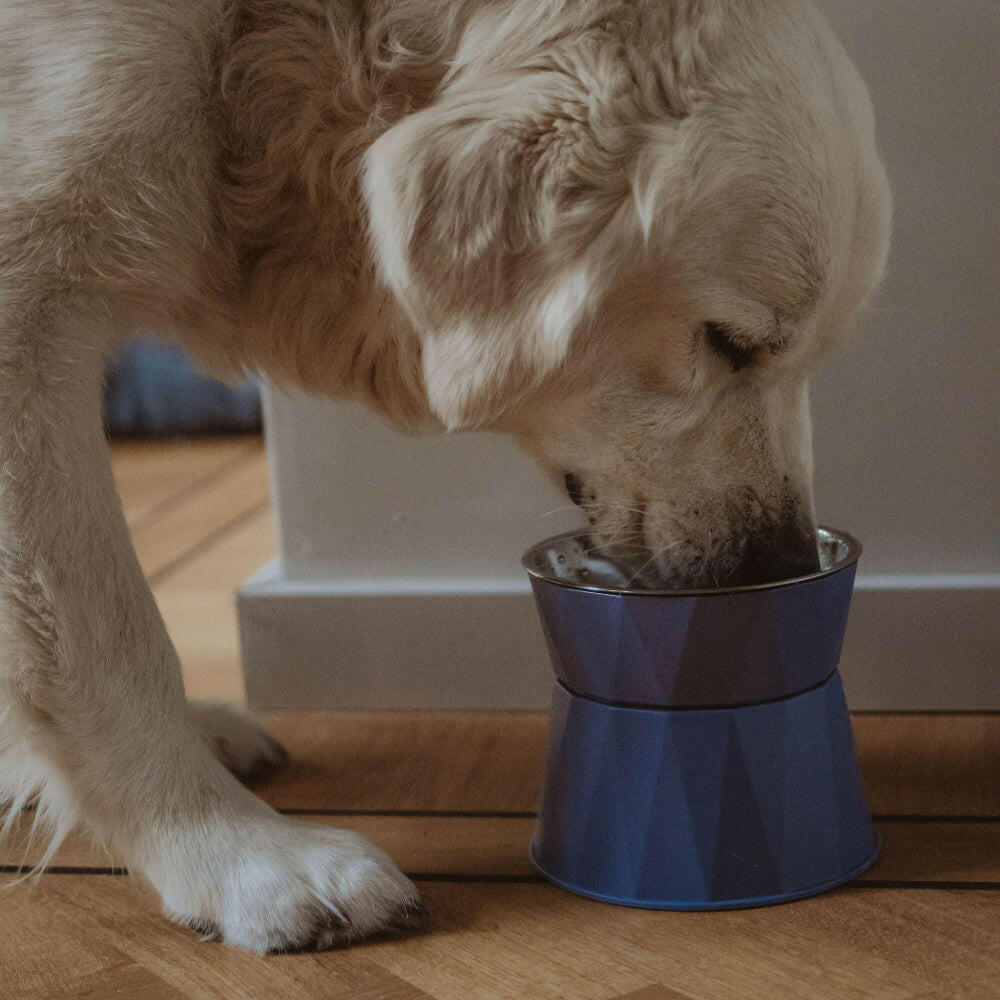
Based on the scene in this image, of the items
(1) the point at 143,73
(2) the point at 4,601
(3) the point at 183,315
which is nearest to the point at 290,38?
(1) the point at 143,73

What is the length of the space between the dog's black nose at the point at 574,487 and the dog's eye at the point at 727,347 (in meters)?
0.19

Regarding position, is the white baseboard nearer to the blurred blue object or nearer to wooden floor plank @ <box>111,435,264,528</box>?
wooden floor plank @ <box>111,435,264,528</box>

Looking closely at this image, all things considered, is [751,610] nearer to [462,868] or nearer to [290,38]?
[462,868]

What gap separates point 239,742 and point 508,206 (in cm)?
78

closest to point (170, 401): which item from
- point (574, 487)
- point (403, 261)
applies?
point (574, 487)

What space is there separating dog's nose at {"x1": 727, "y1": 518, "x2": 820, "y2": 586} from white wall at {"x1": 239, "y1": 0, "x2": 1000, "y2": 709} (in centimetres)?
38

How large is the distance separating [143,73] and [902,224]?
3.03 feet

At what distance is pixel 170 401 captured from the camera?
13.2ft

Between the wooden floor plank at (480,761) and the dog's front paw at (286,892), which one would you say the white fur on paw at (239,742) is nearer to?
the wooden floor plank at (480,761)

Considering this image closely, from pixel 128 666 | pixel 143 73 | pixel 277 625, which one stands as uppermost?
pixel 143 73

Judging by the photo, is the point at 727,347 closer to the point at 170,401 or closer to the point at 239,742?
the point at 239,742

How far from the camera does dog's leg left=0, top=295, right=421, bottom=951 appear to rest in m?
1.13

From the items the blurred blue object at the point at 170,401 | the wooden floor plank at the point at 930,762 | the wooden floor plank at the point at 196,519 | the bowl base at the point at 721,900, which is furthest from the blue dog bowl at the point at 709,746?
the blurred blue object at the point at 170,401

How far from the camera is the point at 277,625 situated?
1800mm
